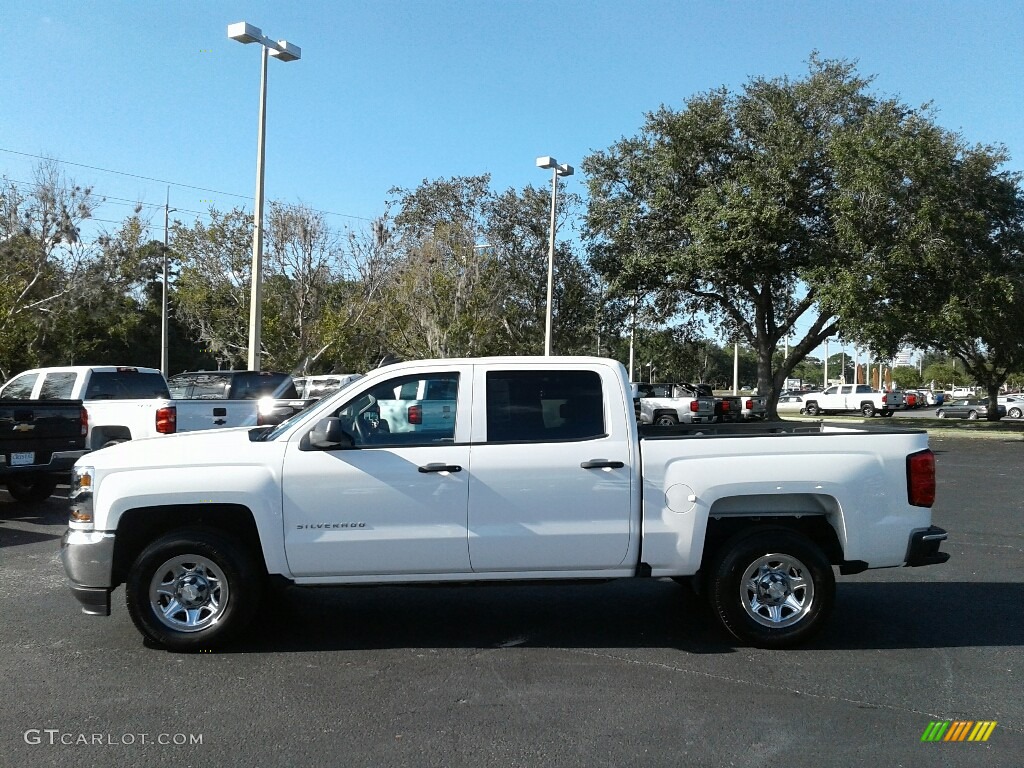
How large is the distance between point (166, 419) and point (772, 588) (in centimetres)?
905

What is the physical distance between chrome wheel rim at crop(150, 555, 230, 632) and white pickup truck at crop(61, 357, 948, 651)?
0.01 meters

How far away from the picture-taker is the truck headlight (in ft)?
18.6

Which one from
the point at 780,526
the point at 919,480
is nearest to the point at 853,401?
→ the point at 919,480

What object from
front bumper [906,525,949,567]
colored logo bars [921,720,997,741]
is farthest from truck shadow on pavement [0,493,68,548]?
colored logo bars [921,720,997,741]

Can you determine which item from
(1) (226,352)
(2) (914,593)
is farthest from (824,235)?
(2) (914,593)

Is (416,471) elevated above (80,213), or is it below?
below

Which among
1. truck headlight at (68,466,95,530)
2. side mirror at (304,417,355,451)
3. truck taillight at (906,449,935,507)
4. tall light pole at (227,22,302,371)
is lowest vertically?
truck headlight at (68,466,95,530)

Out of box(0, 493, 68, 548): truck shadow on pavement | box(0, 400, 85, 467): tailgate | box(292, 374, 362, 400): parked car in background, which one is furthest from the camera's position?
box(292, 374, 362, 400): parked car in background

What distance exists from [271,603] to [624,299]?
93.2 ft

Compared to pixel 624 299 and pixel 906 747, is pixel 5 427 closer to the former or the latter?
pixel 906 747

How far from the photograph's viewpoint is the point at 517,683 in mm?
5195

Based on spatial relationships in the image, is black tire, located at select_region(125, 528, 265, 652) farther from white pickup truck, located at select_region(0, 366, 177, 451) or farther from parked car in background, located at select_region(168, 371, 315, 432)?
parked car in background, located at select_region(168, 371, 315, 432)

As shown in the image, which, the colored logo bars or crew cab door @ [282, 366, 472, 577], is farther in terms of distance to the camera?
crew cab door @ [282, 366, 472, 577]

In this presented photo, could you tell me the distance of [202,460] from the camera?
564 centimetres
